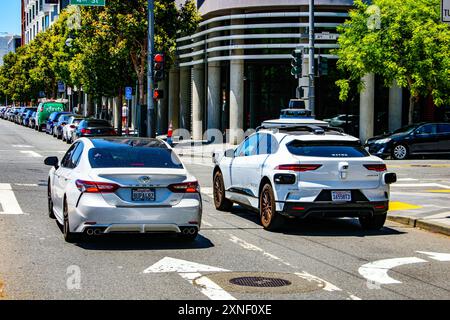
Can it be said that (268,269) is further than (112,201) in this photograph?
No

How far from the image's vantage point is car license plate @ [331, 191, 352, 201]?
41.9 ft

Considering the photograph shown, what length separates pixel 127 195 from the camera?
36.0 ft

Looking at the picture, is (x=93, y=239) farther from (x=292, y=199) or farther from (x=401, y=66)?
(x=401, y=66)

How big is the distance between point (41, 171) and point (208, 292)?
1665 centimetres

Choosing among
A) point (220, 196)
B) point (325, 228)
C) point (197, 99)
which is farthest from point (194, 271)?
point (197, 99)

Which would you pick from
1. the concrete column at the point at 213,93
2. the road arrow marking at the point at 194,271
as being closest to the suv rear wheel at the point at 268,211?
the road arrow marking at the point at 194,271

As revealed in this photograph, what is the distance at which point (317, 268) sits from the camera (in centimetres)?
1002

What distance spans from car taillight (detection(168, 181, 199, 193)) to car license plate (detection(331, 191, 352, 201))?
2454 millimetres

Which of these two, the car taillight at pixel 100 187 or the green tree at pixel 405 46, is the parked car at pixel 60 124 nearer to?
the green tree at pixel 405 46

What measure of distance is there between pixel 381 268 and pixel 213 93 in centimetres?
3578

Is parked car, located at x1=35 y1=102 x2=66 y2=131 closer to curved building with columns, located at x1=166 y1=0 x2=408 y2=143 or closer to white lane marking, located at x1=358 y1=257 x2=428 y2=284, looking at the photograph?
curved building with columns, located at x1=166 y1=0 x2=408 y2=143

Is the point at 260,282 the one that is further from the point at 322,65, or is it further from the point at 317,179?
the point at 322,65

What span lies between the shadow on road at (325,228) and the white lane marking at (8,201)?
4.12 metres
